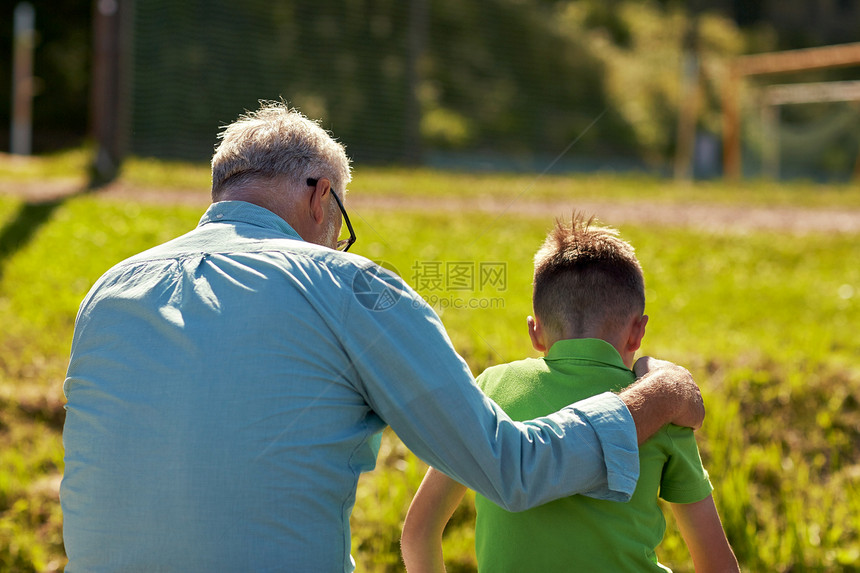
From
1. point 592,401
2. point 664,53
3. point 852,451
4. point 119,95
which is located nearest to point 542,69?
point 664,53

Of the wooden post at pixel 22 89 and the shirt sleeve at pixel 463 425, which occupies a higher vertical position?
the wooden post at pixel 22 89

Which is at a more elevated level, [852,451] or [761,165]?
[761,165]

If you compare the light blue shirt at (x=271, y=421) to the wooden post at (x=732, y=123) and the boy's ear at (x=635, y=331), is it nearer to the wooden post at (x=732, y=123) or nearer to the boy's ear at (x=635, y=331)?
the boy's ear at (x=635, y=331)

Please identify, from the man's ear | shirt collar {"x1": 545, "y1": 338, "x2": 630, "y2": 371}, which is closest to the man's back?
the man's ear

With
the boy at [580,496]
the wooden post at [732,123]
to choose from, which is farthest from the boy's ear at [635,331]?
the wooden post at [732,123]

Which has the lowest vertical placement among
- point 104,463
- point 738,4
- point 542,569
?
point 542,569

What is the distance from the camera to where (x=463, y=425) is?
152 centimetres

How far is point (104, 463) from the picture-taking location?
1.58 metres

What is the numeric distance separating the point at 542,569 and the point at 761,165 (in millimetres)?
17780

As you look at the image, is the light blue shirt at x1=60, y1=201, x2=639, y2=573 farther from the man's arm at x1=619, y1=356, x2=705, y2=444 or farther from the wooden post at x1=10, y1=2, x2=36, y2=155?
the wooden post at x1=10, y1=2, x2=36, y2=155

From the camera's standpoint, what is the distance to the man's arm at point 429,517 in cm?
196

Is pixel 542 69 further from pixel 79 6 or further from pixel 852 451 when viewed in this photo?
pixel 852 451

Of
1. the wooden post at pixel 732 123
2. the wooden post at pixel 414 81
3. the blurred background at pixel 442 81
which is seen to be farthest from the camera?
the wooden post at pixel 732 123
